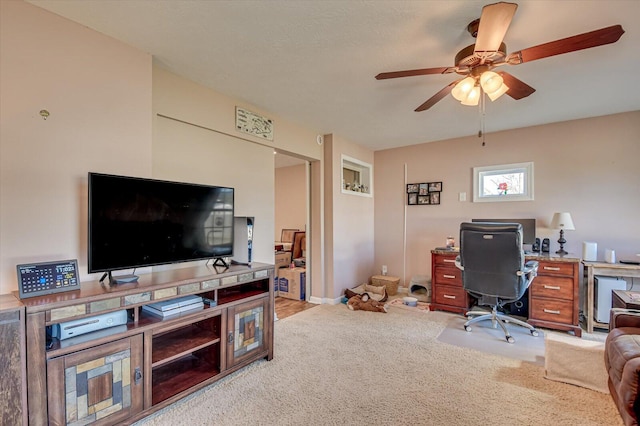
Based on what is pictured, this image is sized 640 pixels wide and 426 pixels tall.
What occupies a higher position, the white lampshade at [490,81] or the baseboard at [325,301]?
the white lampshade at [490,81]

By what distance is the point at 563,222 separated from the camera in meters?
3.42

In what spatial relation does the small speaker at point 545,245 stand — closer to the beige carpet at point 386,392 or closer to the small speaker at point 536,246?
the small speaker at point 536,246

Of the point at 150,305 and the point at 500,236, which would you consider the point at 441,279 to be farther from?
the point at 150,305

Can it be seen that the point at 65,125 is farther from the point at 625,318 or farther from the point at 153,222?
the point at 625,318

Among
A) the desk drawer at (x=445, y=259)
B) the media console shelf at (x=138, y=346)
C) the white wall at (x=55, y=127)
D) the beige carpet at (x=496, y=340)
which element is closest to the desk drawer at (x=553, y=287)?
the beige carpet at (x=496, y=340)

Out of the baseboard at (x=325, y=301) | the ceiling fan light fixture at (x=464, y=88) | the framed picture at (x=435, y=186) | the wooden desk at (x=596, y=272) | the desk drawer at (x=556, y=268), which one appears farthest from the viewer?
the framed picture at (x=435, y=186)

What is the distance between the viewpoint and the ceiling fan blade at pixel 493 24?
55.6 inches

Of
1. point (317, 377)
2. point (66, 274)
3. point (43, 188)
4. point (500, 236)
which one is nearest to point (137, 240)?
point (66, 274)

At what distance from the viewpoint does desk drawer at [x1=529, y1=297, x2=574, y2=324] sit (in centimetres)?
308

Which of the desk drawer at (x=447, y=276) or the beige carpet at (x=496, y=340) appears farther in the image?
the desk drawer at (x=447, y=276)

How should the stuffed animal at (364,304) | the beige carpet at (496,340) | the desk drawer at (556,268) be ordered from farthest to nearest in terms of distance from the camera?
the stuffed animal at (364,304)
the desk drawer at (556,268)
the beige carpet at (496,340)

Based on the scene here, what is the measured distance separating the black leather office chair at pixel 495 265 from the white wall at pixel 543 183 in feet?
4.08

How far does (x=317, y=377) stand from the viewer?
7.27ft

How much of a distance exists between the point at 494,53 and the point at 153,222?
7.90 feet
